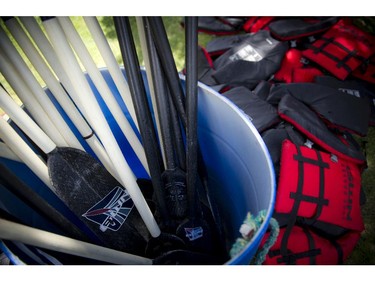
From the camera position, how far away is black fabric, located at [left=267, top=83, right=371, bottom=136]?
1.47 m

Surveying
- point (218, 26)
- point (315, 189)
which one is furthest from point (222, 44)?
point (315, 189)

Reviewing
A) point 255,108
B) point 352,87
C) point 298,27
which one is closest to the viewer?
point 255,108

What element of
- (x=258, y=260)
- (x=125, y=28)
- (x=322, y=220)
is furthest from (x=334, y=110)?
(x=125, y=28)

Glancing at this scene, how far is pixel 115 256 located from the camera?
809 mm

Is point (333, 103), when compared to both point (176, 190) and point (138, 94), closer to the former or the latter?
point (176, 190)

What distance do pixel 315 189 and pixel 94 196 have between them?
0.80 meters

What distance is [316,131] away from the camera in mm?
1411

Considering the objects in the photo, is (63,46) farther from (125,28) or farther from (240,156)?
(240,156)

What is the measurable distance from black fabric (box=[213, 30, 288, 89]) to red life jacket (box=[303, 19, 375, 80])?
199mm

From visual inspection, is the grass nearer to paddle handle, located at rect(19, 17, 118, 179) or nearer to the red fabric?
the red fabric

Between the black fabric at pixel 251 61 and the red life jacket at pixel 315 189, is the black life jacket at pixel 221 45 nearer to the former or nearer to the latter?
the black fabric at pixel 251 61

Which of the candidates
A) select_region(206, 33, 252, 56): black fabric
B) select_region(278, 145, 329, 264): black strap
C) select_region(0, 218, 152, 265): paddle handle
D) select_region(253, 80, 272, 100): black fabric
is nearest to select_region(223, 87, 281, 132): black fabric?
select_region(253, 80, 272, 100): black fabric

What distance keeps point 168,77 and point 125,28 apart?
160 millimetres

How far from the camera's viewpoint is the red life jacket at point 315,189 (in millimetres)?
1210
